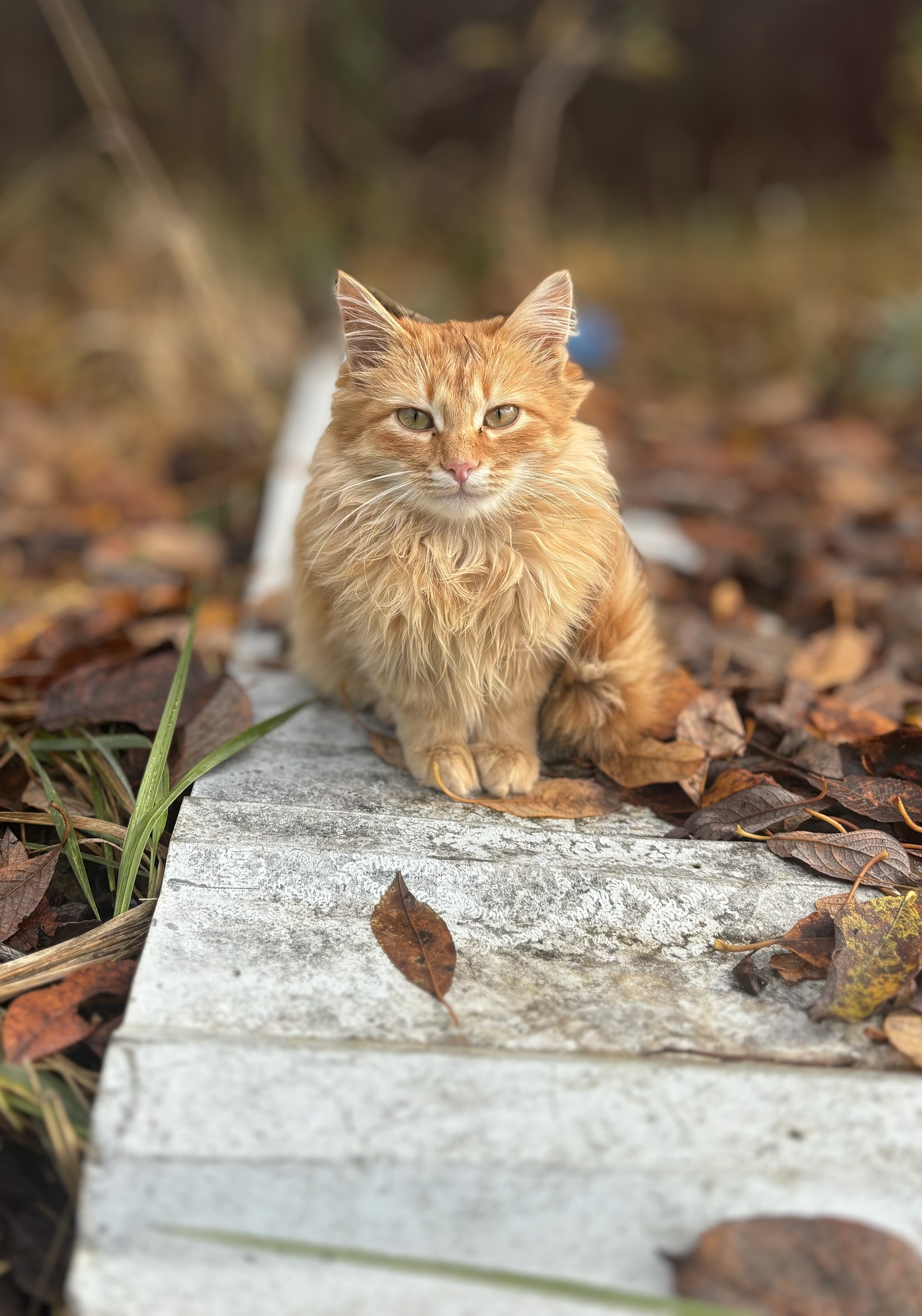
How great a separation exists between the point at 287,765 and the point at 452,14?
299 inches

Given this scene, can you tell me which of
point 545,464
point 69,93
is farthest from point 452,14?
point 545,464

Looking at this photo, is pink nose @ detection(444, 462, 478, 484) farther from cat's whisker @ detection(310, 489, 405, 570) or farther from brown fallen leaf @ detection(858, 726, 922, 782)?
brown fallen leaf @ detection(858, 726, 922, 782)

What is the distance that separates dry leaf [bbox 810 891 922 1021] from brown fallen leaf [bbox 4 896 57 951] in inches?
46.6

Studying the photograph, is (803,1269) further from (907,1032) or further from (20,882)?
(20,882)

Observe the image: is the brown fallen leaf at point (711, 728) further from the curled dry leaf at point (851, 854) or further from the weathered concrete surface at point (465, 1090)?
the weathered concrete surface at point (465, 1090)

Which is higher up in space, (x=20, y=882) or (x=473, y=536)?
(x=473, y=536)

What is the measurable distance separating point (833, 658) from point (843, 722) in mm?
507

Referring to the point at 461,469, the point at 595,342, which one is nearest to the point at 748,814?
the point at 461,469

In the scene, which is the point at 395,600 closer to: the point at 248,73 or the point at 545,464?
the point at 545,464

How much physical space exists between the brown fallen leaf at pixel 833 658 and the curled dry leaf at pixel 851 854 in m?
0.76

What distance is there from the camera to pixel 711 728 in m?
2.19

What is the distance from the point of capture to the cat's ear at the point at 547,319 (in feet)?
6.56

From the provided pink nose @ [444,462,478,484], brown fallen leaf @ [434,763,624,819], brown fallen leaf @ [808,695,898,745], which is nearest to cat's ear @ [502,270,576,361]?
pink nose @ [444,462,478,484]

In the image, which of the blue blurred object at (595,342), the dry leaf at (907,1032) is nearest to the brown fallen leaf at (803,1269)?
the dry leaf at (907,1032)
